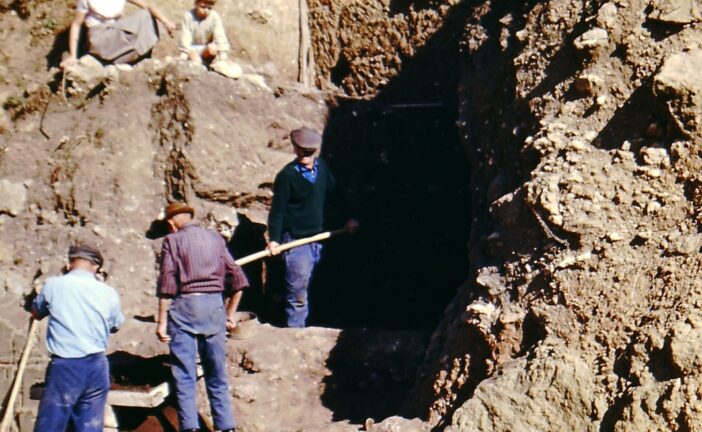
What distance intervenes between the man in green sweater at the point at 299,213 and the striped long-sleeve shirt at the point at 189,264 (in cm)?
107

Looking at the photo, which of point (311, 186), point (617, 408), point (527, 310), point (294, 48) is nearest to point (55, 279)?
point (311, 186)

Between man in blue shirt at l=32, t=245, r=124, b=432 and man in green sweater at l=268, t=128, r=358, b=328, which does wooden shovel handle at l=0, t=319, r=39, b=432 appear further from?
man in green sweater at l=268, t=128, r=358, b=328

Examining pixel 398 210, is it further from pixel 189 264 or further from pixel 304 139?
pixel 189 264

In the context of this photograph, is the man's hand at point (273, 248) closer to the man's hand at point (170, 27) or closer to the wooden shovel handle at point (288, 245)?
the wooden shovel handle at point (288, 245)

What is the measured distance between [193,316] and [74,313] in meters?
0.75

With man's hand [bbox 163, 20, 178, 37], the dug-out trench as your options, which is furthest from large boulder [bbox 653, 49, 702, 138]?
man's hand [bbox 163, 20, 178, 37]

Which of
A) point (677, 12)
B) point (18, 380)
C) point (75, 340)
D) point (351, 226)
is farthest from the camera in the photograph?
point (351, 226)

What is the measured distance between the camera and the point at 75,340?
6.23 meters

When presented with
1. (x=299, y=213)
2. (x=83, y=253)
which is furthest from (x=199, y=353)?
(x=299, y=213)

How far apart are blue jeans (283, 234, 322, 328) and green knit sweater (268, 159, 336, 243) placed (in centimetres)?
14

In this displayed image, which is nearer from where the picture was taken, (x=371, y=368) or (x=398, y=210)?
(x=371, y=368)

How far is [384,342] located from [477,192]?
1262 mm

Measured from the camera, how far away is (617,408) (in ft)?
17.4

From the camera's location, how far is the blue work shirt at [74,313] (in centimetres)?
623
